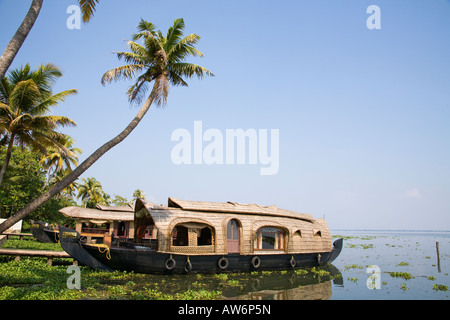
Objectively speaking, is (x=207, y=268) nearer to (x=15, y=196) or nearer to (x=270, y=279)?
(x=270, y=279)

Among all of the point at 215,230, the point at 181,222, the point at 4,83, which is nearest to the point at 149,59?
the point at 4,83

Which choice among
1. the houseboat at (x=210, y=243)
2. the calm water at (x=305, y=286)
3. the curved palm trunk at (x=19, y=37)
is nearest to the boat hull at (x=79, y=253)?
the houseboat at (x=210, y=243)

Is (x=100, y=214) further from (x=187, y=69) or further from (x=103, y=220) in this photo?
(x=187, y=69)

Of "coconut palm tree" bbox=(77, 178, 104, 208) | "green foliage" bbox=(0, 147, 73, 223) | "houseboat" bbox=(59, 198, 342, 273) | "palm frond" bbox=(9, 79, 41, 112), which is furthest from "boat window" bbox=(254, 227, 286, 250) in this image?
"coconut palm tree" bbox=(77, 178, 104, 208)

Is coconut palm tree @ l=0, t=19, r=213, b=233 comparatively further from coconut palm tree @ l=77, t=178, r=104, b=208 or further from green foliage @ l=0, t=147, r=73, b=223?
coconut palm tree @ l=77, t=178, r=104, b=208

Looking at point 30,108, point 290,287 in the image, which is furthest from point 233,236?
point 30,108

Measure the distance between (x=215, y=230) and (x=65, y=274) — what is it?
540cm

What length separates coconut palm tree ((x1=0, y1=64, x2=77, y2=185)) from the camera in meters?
9.77

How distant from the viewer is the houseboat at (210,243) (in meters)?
10.9

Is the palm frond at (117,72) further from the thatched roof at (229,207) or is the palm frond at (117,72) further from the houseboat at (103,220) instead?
the houseboat at (103,220)

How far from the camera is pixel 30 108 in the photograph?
10.4 metres

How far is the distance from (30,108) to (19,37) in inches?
218

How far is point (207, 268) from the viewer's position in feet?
38.2
